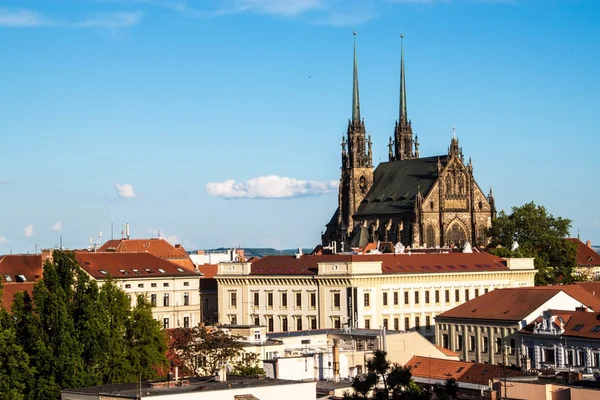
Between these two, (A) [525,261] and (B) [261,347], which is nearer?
(B) [261,347]

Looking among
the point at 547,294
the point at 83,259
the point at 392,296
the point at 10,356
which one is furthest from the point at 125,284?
the point at 10,356

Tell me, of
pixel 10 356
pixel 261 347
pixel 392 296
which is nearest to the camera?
pixel 10 356

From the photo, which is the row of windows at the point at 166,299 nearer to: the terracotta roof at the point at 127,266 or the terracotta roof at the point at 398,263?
the terracotta roof at the point at 127,266

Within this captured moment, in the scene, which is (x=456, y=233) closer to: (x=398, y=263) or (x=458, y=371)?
(x=398, y=263)

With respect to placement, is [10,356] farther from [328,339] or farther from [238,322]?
[238,322]

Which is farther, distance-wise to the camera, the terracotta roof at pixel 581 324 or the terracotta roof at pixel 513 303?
the terracotta roof at pixel 513 303

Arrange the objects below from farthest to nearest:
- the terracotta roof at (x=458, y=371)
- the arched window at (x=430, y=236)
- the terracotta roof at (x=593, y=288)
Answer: the arched window at (x=430, y=236), the terracotta roof at (x=593, y=288), the terracotta roof at (x=458, y=371)

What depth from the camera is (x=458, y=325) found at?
11706cm

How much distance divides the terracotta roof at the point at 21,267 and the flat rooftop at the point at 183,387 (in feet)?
210

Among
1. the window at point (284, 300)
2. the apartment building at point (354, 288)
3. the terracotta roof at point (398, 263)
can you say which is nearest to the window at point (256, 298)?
the apartment building at point (354, 288)

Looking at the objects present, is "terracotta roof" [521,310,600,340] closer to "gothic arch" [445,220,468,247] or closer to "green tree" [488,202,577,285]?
"green tree" [488,202,577,285]

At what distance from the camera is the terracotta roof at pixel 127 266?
438ft

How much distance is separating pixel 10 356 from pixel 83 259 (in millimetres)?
52452

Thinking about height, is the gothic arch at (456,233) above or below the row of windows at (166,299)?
above
